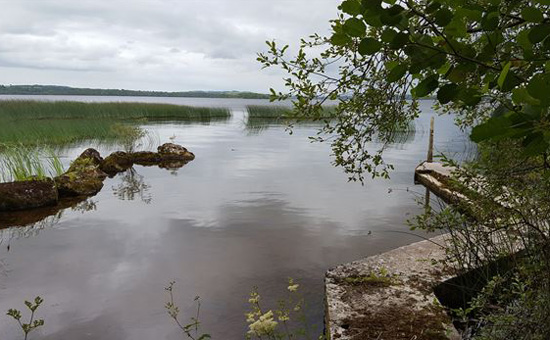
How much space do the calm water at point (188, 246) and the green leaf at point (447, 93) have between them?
4.78 m

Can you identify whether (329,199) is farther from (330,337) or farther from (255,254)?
(330,337)

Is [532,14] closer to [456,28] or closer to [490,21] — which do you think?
[490,21]

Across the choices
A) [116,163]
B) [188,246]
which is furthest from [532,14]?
[116,163]

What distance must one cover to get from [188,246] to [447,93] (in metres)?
8.15

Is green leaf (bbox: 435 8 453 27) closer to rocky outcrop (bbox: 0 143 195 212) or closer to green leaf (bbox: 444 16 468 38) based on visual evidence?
green leaf (bbox: 444 16 468 38)

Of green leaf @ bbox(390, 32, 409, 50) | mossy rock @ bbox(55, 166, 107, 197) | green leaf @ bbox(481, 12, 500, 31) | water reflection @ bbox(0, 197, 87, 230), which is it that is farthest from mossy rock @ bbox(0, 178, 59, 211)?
green leaf @ bbox(481, 12, 500, 31)

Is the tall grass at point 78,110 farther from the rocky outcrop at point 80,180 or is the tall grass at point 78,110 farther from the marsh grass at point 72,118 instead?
the rocky outcrop at point 80,180

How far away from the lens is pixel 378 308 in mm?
4535

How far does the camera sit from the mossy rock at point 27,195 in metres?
11.0

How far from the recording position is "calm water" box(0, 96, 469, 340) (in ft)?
19.7

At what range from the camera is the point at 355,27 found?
1.12 meters

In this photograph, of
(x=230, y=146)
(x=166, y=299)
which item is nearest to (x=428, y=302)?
→ (x=166, y=299)

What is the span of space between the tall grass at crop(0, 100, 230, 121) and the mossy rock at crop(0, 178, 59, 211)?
1910 cm

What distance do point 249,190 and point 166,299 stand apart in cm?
784
